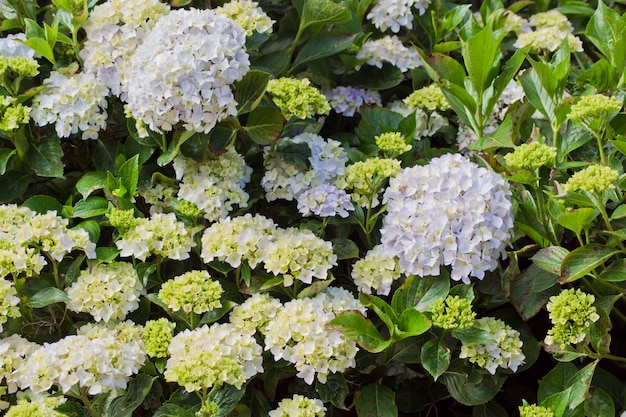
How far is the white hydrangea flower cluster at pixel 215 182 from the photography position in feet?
6.15

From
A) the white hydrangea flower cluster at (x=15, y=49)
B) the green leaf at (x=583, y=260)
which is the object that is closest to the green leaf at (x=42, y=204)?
the white hydrangea flower cluster at (x=15, y=49)

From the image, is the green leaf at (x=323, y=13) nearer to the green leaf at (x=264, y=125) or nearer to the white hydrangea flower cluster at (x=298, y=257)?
the green leaf at (x=264, y=125)

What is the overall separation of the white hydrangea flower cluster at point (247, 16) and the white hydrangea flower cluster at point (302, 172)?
33 centimetres

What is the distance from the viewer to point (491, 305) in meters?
1.82

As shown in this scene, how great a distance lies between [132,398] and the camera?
1608 mm

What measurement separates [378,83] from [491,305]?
0.87 metres

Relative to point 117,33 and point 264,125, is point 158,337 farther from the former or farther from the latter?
point 117,33

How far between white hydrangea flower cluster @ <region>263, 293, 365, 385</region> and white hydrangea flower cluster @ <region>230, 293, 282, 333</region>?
31mm

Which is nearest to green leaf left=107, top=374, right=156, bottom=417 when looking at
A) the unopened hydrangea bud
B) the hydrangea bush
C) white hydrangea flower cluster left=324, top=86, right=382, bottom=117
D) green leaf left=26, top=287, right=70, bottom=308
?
the hydrangea bush

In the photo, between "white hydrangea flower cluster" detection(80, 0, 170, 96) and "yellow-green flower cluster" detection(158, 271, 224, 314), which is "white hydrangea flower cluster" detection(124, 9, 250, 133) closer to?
"white hydrangea flower cluster" detection(80, 0, 170, 96)

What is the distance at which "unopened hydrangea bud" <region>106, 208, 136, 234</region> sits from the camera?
68.9 inches

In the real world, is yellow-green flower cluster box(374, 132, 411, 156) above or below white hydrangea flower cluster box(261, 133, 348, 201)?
above

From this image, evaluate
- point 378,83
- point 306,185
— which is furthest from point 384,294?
point 378,83

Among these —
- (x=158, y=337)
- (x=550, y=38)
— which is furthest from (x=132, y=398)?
(x=550, y=38)
